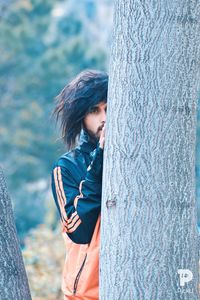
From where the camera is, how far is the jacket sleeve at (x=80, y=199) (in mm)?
2773

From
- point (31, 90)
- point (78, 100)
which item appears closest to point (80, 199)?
point (78, 100)

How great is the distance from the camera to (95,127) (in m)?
3.06

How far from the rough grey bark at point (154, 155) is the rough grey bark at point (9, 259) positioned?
42 cm

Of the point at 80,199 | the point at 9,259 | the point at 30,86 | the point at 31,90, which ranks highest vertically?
the point at 80,199

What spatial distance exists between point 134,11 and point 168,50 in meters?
0.18

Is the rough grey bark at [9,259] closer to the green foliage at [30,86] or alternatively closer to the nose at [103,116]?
the nose at [103,116]

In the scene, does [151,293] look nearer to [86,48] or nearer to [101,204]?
[101,204]

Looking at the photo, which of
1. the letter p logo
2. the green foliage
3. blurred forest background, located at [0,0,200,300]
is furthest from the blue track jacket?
the green foliage

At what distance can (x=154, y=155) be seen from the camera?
250 cm

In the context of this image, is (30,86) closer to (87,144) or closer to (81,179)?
(87,144)

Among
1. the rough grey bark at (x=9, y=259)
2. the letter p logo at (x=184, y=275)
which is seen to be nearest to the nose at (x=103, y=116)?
the rough grey bark at (x=9, y=259)

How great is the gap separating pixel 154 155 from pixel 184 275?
1.34ft

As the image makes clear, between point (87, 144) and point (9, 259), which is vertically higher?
point (87, 144)

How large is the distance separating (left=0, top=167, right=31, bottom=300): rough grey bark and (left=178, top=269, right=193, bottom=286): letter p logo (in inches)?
24.5
